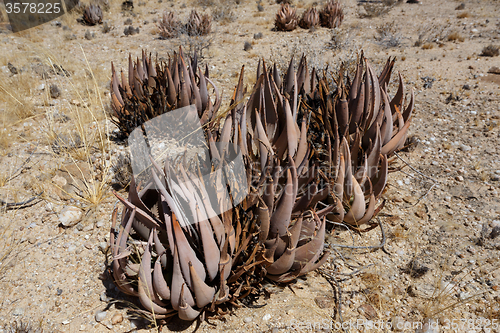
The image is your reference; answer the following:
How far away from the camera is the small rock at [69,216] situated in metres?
2.54

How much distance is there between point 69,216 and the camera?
2562 millimetres

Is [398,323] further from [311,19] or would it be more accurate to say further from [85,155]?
[311,19]

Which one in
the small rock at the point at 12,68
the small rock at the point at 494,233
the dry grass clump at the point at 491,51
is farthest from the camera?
the dry grass clump at the point at 491,51

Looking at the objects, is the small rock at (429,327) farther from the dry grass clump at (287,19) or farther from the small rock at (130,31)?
the small rock at (130,31)

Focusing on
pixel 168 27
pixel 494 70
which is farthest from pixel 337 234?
pixel 168 27

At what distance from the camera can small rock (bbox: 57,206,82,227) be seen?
8.34ft

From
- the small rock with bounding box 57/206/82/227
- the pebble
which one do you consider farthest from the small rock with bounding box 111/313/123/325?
the pebble

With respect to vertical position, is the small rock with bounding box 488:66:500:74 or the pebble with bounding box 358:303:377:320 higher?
the small rock with bounding box 488:66:500:74

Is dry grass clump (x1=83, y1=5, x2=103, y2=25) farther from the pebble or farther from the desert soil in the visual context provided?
the pebble

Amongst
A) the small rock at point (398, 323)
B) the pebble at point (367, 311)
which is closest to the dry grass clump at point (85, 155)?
the pebble at point (367, 311)

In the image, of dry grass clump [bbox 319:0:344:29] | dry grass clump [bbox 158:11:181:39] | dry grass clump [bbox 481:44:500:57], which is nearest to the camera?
dry grass clump [bbox 481:44:500:57]

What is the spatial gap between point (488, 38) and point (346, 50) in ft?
13.6

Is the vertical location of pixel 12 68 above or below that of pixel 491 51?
above

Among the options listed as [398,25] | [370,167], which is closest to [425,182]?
[370,167]
